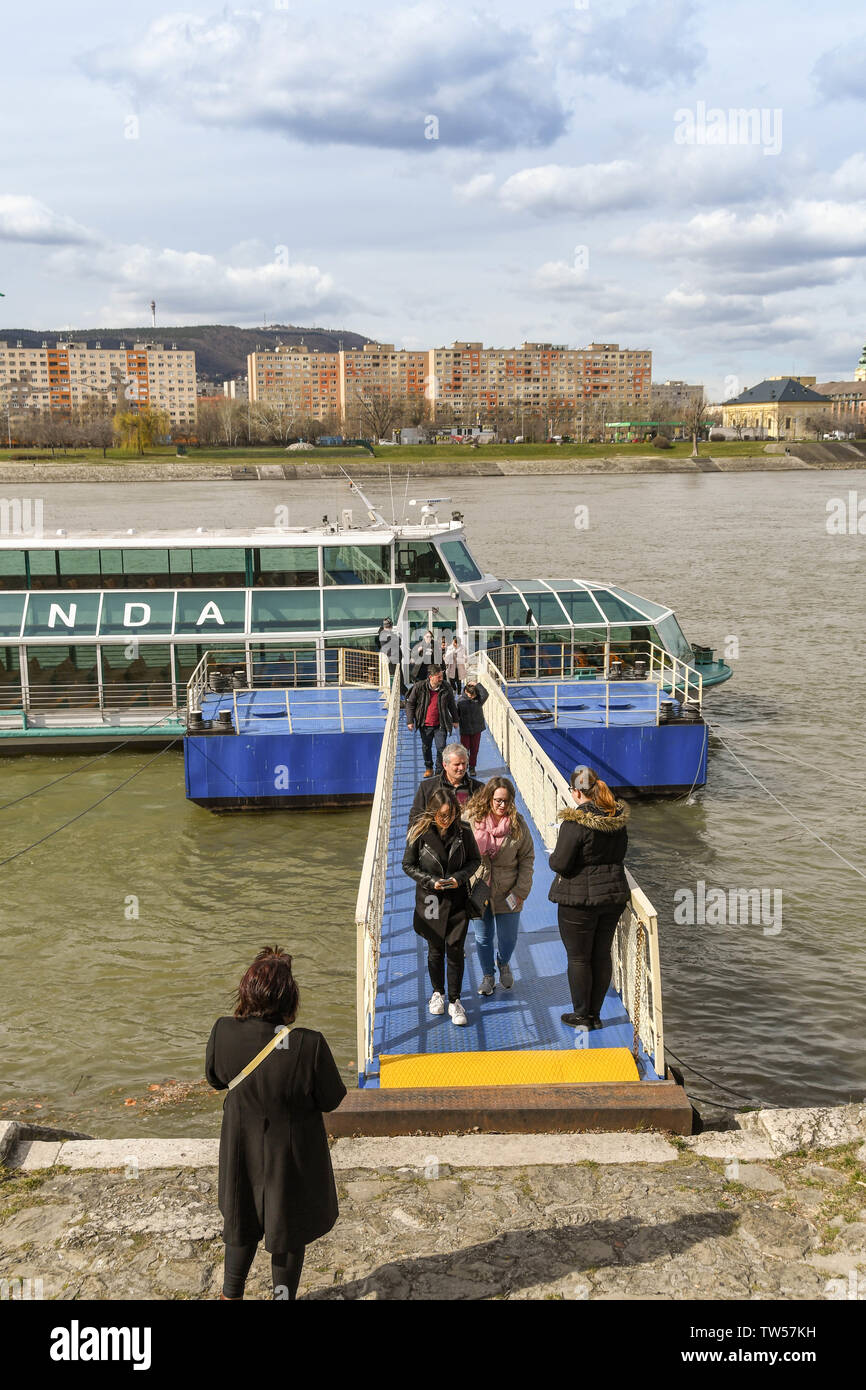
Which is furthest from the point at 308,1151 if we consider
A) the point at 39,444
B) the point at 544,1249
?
the point at 39,444

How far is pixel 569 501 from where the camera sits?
87438mm

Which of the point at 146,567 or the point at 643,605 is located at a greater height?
the point at 146,567

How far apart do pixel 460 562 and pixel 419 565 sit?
0.91m

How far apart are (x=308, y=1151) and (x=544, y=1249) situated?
151 cm

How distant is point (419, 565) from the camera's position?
21453 millimetres

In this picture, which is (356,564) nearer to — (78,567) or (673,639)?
(78,567)

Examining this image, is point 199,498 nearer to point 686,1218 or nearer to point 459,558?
point 459,558

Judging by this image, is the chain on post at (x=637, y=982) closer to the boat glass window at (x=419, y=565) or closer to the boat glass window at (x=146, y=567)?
the boat glass window at (x=419, y=565)

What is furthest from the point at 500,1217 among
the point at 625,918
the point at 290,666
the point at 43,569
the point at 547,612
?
the point at 43,569

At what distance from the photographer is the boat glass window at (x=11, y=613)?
2041cm

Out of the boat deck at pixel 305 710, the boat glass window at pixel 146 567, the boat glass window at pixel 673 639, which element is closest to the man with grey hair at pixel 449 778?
the boat deck at pixel 305 710

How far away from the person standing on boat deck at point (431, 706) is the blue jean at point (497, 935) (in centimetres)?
464

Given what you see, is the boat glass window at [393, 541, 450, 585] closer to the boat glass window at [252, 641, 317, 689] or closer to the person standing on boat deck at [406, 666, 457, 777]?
the boat glass window at [252, 641, 317, 689]
